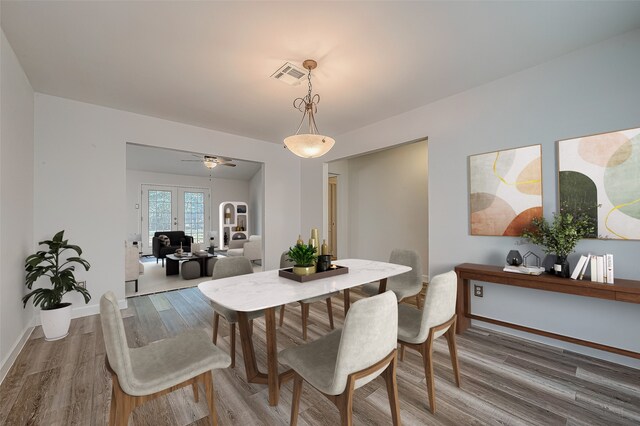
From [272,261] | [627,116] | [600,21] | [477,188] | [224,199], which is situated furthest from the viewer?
[224,199]

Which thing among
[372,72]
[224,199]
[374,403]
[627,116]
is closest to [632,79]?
[627,116]

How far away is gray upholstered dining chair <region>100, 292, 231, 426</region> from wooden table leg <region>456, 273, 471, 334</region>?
7.89ft

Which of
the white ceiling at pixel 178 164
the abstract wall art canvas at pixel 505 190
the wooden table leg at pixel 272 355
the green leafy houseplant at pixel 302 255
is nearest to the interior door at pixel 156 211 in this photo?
the white ceiling at pixel 178 164

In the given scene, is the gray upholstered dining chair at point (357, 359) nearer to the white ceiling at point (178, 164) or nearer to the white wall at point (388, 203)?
the white wall at point (388, 203)

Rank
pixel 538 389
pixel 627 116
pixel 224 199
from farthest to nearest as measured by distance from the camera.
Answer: pixel 224 199 < pixel 627 116 < pixel 538 389

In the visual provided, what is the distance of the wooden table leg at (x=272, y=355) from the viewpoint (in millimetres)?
1682

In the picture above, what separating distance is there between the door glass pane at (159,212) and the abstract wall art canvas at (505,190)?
29.1ft

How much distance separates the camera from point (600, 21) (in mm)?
2018

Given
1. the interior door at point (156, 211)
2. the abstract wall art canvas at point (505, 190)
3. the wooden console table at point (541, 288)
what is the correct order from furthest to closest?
the interior door at point (156, 211)
the abstract wall art canvas at point (505, 190)
the wooden console table at point (541, 288)

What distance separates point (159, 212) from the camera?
28.4 feet

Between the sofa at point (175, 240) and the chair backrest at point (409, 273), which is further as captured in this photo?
the sofa at point (175, 240)

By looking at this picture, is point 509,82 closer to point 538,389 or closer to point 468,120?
point 468,120

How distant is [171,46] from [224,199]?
7944 mm

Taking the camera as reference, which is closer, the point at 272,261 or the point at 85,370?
the point at 85,370
